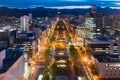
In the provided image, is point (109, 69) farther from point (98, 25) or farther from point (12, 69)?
point (98, 25)

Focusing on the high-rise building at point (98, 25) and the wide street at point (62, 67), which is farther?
the high-rise building at point (98, 25)

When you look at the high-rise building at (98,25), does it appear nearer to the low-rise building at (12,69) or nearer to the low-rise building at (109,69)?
the low-rise building at (109,69)

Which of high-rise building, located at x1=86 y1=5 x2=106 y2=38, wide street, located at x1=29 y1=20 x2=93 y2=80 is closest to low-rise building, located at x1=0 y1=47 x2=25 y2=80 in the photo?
wide street, located at x1=29 y1=20 x2=93 y2=80

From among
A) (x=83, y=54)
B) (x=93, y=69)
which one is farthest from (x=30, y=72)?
(x=83, y=54)

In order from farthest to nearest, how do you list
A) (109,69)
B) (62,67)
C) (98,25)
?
(98,25)
(62,67)
(109,69)

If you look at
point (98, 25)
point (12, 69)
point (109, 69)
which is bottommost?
point (98, 25)

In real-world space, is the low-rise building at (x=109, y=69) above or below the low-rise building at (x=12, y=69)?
below

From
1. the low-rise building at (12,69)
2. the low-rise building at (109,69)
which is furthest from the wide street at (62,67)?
the low-rise building at (12,69)

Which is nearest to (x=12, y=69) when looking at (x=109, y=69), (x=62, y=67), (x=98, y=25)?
(x=109, y=69)

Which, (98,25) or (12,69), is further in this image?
(98,25)

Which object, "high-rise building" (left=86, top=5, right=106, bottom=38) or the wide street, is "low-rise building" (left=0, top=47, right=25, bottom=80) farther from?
"high-rise building" (left=86, top=5, right=106, bottom=38)

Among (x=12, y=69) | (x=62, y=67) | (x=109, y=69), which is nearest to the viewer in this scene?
(x=12, y=69)

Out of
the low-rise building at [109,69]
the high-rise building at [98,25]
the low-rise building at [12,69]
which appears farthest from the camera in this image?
the high-rise building at [98,25]
